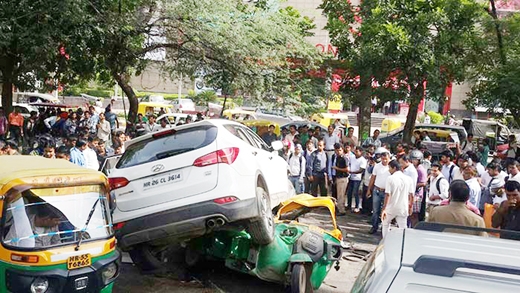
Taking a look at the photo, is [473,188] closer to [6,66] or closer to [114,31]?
[114,31]

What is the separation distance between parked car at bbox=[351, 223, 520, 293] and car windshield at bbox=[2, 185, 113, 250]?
12.2ft

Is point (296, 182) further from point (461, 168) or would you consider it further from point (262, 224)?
point (262, 224)

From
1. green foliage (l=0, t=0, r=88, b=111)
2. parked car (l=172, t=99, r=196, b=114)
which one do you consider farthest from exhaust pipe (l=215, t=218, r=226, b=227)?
parked car (l=172, t=99, r=196, b=114)

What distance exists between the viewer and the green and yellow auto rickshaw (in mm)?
5242

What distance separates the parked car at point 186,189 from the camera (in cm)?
610

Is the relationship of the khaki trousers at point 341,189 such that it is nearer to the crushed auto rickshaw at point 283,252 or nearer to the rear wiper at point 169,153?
the crushed auto rickshaw at point 283,252

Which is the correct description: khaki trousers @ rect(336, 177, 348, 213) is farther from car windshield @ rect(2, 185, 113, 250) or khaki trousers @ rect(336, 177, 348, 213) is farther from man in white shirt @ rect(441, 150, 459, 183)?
car windshield @ rect(2, 185, 113, 250)

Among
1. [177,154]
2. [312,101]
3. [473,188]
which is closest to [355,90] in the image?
[312,101]

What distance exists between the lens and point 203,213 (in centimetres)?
606

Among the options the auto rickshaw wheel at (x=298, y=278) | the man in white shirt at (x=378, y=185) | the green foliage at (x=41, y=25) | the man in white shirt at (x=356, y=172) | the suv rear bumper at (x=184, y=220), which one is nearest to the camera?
the suv rear bumper at (x=184, y=220)

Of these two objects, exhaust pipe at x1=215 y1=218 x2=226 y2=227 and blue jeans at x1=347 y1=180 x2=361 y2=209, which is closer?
exhaust pipe at x1=215 y1=218 x2=226 y2=227

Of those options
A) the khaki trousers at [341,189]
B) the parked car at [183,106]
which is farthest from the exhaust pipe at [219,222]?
the parked car at [183,106]

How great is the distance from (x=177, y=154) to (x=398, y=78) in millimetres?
12276

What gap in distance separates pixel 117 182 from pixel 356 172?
732 cm
